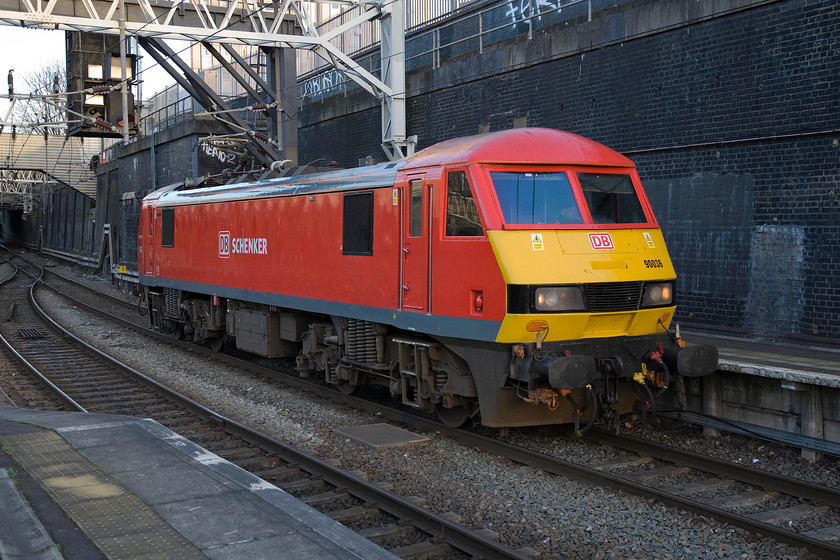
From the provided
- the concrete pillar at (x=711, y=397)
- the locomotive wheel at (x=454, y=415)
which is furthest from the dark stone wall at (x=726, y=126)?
the locomotive wheel at (x=454, y=415)

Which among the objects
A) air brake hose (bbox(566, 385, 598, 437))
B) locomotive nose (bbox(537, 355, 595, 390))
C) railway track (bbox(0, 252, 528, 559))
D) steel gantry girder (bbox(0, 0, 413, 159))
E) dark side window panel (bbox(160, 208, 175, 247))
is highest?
steel gantry girder (bbox(0, 0, 413, 159))

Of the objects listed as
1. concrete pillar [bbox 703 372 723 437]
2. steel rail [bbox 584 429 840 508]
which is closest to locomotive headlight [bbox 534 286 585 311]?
steel rail [bbox 584 429 840 508]

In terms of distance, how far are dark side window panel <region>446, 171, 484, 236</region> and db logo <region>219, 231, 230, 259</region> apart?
6.78 meters

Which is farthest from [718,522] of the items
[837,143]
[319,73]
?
[319,73]

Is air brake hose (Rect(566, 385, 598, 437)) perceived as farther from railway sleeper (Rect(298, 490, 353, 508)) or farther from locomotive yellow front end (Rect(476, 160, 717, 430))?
railway sleeper (Rect(298, 490, 353, 508))

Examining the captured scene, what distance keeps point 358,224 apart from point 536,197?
2.78m

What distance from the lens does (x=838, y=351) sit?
10.4m

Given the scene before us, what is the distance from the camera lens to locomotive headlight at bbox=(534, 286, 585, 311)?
7.68 meters

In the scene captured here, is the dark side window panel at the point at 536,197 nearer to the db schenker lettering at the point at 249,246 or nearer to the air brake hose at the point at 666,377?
the air brake hose at the point at 666,377

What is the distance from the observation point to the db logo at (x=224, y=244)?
14250 mm

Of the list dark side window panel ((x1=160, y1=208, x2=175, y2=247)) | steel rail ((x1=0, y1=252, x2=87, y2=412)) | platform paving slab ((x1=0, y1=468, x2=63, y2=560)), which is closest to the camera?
platform paving slab ((x1=0, y1=468, x2=63, y2=560))

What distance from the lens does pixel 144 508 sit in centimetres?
590

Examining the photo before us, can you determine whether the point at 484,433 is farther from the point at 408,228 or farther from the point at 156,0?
the point at 156,0

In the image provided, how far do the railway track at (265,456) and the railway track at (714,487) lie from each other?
167 cm
